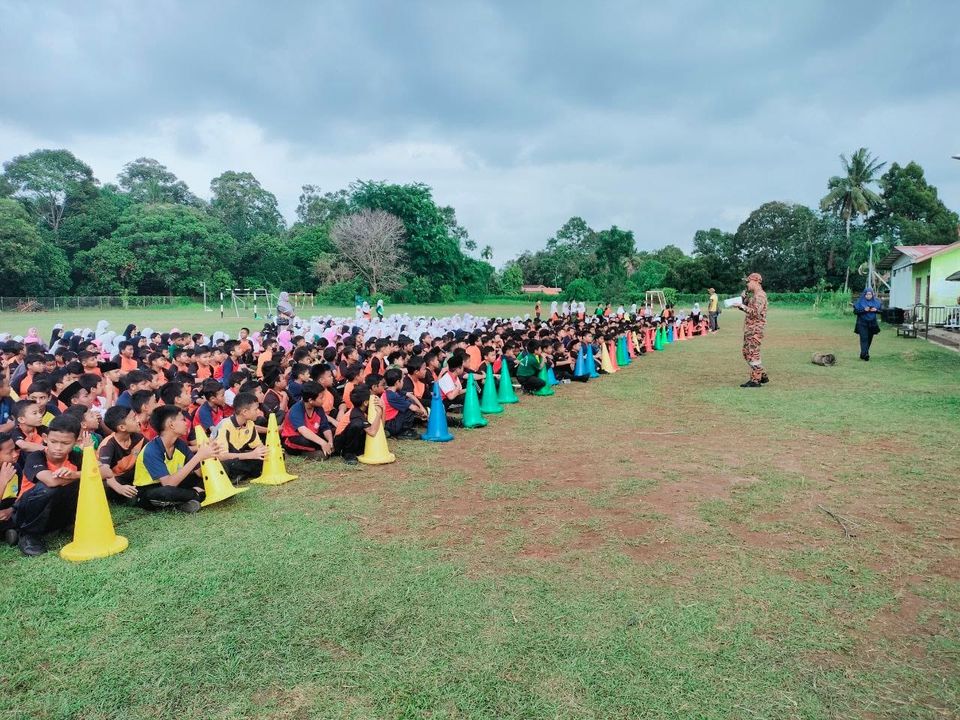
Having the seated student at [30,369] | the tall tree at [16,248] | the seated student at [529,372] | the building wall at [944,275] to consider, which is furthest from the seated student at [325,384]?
the tall tree at [16,248]

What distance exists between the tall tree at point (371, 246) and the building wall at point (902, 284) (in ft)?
113

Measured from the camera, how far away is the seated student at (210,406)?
5871 millimetres

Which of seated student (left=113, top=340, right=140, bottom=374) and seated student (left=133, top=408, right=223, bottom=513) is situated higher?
seated student (left=113, top=340, right=140, bottom=374)

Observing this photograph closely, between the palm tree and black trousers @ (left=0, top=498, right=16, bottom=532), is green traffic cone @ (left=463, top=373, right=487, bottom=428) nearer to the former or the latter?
black trousers @ (left=0, top=498, right=16, bottom=532)

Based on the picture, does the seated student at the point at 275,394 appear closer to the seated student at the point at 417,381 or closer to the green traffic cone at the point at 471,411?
the seated student at the point at 417,381

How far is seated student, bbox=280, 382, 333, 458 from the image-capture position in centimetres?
626

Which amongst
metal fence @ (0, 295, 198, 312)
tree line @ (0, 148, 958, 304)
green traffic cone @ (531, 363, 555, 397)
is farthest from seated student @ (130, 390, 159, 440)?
metal fence @ (0, 295, 198, 312)

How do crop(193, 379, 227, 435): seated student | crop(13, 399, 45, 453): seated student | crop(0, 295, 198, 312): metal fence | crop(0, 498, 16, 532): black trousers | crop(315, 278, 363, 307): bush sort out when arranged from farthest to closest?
crop(315, 278, 363, 307): bush → crop(0, 295, 198, 312): metal fence → crop(193, 379, 227, 435): seated student → crop(13, 399, 45, 453): seated student → crop(0, 498, 16, 532): black trousers

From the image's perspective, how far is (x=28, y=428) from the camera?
16.3 feet

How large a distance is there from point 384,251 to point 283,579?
163ft

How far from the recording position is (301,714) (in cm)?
254

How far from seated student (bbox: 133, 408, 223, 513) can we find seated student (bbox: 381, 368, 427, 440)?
261 cm

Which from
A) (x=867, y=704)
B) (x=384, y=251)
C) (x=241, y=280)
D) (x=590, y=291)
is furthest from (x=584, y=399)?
(x=241, y=280)

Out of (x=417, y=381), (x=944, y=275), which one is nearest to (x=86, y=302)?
(x=417, y=381)
